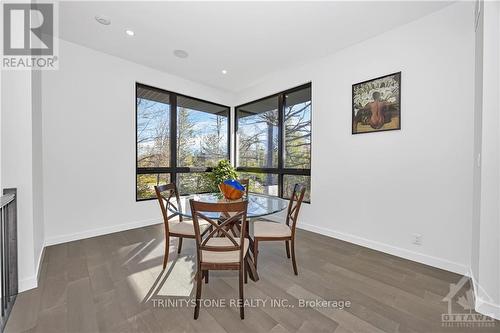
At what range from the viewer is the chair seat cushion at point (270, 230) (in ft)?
7.47

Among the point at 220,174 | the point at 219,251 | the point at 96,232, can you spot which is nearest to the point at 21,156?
the point at 96,232

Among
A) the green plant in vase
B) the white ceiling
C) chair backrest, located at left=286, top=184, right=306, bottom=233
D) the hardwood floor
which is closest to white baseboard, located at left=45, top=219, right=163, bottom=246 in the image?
the hardwood floor

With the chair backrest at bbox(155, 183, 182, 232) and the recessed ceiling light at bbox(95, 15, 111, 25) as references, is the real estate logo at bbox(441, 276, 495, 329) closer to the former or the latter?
the chair backrest at bbox(155, 183, 182, 232)

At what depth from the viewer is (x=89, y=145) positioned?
3.29m

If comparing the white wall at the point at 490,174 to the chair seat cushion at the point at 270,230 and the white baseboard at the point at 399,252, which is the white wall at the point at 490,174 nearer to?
the white baseboard at the point at 399,252

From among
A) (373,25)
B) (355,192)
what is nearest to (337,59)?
(373,25)

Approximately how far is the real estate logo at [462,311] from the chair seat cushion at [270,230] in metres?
1.40

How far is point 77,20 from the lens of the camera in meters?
2.62

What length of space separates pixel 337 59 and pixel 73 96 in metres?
4.14

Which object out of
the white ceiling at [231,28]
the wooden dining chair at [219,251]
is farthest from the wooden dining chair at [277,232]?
the white ceiling at [231,28]

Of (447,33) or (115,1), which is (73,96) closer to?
(115,1)

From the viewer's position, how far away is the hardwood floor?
155 cm

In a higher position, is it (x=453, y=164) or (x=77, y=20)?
(x=77, y=20)

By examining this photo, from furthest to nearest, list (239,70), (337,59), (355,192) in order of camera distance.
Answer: (239,70)
(337,59)
(355,192)
